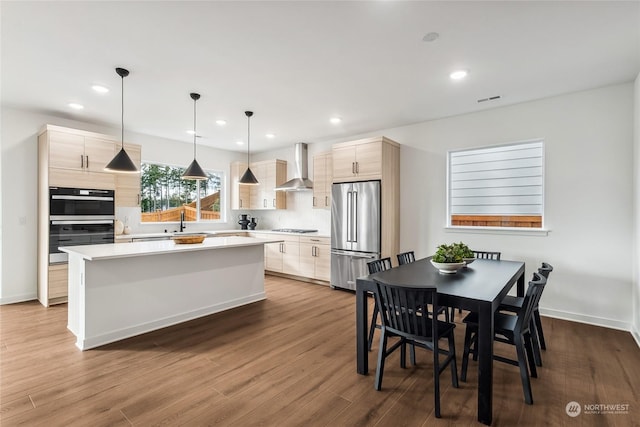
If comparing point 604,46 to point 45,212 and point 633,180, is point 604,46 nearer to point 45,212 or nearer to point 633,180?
point 633,180

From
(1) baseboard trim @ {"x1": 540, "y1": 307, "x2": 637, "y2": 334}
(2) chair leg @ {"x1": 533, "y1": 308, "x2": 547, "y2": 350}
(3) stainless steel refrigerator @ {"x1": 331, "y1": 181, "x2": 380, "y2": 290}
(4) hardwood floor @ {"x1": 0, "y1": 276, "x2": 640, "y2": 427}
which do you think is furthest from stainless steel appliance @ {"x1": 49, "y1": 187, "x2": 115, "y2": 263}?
(1) baseboard trim @ {"x1": 540, "y1": 307, "x2": 637, "y2": 334}

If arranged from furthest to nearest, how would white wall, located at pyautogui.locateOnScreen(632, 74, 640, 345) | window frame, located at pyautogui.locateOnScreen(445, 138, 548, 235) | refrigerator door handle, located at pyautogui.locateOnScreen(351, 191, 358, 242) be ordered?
refrigerator door handle, located at pyautogui.locateOnScreen(351, 191, 358, 242), window frame, located at pyautogui.locateOnScreen(445, 138, 548, 235), white wall, located at pyautogui.locateOnScreen(632, 74, 640, 345)

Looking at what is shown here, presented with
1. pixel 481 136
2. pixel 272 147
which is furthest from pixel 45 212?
pixel 481 136

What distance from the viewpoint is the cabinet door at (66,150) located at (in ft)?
14.0

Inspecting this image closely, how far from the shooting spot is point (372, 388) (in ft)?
7.62

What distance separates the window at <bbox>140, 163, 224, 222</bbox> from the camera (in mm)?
5977

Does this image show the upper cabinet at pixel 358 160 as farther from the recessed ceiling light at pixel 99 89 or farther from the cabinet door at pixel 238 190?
the recessed ceiling light at pixel 99 89

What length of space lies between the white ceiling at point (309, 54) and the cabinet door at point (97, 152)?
1.46ft

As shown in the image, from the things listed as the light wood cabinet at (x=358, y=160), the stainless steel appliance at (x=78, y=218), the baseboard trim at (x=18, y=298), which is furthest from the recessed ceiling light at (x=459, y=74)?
the baseboard trim at (x=18, y=298)

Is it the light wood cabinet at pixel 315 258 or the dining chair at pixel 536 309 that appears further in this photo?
the light wood cabinet at pixel 315 258

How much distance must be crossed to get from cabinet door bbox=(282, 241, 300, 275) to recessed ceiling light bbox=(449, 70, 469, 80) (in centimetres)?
385

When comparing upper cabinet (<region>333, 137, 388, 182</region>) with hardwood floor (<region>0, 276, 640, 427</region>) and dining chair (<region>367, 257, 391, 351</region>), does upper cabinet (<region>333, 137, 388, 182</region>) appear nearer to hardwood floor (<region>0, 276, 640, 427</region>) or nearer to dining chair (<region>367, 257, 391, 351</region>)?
dining chair (<region>367, 257, 391, 351</region>)

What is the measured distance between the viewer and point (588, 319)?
369cm

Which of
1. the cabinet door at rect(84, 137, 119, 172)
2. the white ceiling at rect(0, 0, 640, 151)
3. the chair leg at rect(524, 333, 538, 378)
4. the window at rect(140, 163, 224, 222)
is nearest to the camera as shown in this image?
the white ceiling at rect(0, 0, 640, 151)
